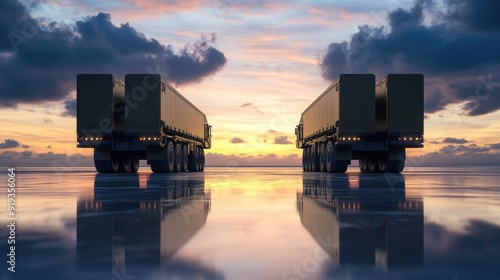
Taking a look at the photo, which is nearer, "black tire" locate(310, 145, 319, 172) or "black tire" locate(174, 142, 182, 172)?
"black tire" locate(174, 142, 182, 172)

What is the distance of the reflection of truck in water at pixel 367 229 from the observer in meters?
4.64

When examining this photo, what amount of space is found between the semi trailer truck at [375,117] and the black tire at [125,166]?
12043mm

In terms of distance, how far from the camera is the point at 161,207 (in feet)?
30.0

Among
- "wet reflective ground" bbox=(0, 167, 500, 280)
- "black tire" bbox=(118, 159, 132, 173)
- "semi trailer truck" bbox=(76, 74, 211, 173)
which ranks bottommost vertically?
"wet reflective ground" bbox=(0, 167, 500, 280)

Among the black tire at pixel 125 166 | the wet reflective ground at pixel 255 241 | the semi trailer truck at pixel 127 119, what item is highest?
the semi trailer truck at pixel 127 119

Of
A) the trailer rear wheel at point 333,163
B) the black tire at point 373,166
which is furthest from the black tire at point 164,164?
the black tire at point 373,166

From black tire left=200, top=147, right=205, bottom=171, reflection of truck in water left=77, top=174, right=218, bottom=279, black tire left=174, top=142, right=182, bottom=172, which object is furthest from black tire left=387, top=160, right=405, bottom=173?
reflection of truck in water left=77, top=174, right=218, bottom=279

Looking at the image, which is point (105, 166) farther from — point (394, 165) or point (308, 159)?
point (308, 159)

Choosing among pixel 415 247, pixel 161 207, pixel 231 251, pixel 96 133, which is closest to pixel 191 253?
pixel 231 251

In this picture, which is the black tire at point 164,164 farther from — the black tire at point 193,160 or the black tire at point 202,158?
the black tire at point 202,158

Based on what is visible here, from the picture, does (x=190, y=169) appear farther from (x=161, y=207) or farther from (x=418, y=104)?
(x=161, y=207)

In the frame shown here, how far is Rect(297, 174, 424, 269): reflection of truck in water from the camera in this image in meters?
4.64

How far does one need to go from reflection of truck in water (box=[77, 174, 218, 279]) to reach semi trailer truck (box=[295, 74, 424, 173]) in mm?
17750

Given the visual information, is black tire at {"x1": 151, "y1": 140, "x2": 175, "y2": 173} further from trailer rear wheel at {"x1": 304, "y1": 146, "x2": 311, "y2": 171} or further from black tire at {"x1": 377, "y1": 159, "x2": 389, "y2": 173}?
trailer rear wheel at {"x1": 304, "y1": 146, "x2": 311, "y2": 171}
